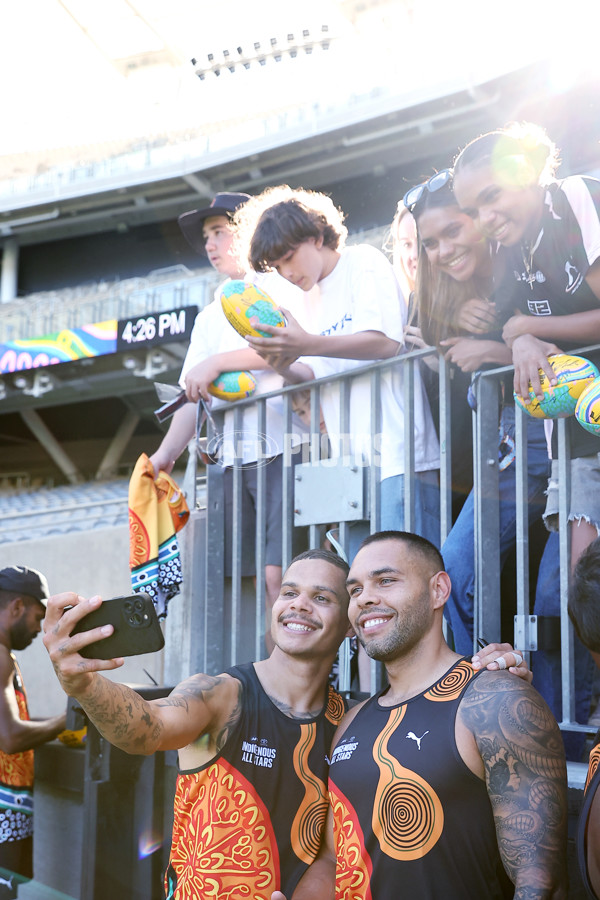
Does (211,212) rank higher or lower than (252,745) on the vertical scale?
higher

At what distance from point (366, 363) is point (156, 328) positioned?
18.1 meters

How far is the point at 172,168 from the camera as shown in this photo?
24.7 meters

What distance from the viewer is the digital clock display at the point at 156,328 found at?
20609 mm

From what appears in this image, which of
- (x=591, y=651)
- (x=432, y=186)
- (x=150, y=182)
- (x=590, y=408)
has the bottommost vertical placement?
(x=591, y=651)

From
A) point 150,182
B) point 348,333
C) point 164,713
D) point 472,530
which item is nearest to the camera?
point 164,713

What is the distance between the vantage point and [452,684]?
2354mm

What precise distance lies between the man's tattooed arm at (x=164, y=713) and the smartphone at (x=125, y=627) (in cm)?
20

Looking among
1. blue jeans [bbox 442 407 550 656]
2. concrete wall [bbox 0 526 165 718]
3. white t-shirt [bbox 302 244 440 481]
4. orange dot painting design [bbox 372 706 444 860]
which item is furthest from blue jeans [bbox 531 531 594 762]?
concrete wall [bbox 0 526 165 718]

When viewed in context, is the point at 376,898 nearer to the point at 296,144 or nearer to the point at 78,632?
the point at 78,632

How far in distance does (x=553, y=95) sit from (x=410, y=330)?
34.1 feet

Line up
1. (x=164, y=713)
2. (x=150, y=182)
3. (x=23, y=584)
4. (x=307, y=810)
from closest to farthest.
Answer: (x=164, y=713) → (x=307, y=810) → (x=23, y=584) → (x=150, y=182)

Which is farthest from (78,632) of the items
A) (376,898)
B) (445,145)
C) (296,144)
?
(296,144)

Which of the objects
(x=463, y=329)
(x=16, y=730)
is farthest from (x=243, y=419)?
(x=16, y=730)

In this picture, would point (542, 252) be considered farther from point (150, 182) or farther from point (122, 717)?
point (150, 182)
